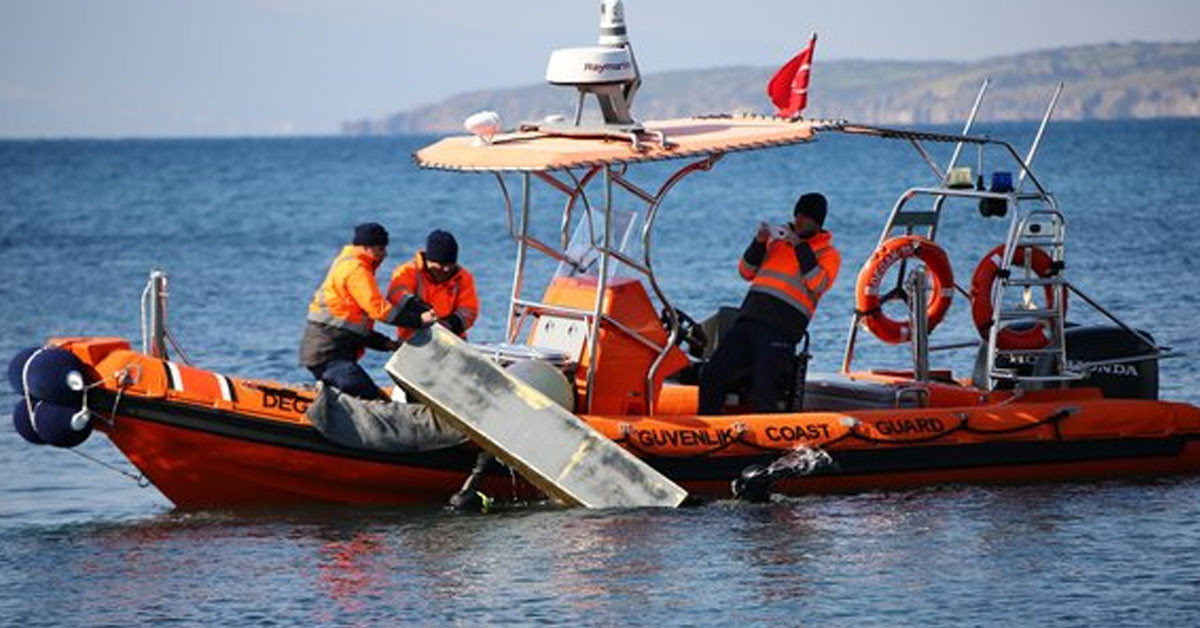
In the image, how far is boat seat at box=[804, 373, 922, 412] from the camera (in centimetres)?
1573

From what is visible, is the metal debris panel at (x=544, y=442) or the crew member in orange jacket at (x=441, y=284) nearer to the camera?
the metal debris panel at (x=544, y=442)

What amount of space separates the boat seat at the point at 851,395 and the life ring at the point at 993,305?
2.41 feet

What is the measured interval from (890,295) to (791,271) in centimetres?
141

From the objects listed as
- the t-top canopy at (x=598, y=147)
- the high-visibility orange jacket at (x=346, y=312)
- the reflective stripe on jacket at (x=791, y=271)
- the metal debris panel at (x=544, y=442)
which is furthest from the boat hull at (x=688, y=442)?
the t-top canopy at (x=598, y=147)

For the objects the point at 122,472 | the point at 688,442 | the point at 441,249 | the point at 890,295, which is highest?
the point at 441,249

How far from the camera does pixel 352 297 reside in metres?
14.5

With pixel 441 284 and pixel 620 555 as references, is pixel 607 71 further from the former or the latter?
pixel 620 555

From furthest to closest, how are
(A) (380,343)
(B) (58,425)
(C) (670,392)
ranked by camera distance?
(C) (670,392) → (A) (380,343) → (B) (58,425)

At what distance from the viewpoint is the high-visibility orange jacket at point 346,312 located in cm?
1438

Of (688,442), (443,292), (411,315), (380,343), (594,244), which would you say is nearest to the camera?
(411,315)

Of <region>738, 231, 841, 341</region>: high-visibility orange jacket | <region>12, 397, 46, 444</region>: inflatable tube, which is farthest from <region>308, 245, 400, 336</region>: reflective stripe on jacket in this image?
<region>738, 231, 841, 341</region>: high-visibility orange jacket

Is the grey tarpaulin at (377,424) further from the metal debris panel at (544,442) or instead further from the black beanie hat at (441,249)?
the black beanie hat at (441,249)

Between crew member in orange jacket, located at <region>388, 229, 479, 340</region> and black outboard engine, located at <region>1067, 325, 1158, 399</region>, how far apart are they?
165 inches

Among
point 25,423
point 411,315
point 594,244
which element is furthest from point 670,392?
point 25,423
